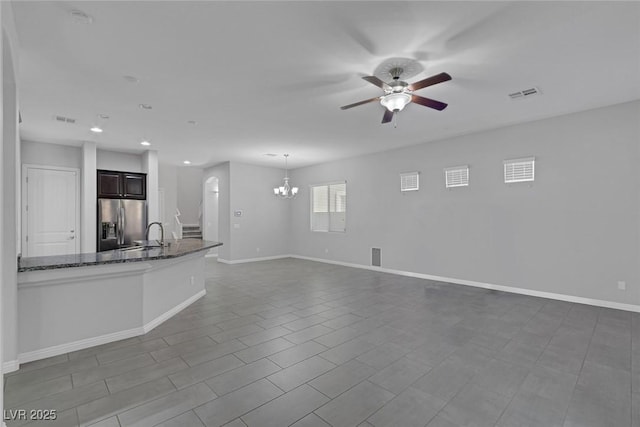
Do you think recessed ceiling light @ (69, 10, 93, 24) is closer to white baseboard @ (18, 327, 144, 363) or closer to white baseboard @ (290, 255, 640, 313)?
white baseboard @ (18, 327, 144, 363)

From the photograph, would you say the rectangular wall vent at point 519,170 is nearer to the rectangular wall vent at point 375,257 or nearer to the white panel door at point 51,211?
the rectangular wall vent at point 375,257

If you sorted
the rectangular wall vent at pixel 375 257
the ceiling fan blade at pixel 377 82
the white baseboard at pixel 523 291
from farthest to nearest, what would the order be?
the rectangular wall vent at pixel 375 257
the white baseboard at pixel 523 291
the ceiling fan blade at pixel 377 82

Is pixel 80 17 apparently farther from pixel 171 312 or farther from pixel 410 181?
pixel 410 181

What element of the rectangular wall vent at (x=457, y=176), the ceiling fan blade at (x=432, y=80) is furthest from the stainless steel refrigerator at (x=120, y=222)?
the rectangular wall vent at (x=457, y=176)

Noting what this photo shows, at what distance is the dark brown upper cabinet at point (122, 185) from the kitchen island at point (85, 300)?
3.92 meters

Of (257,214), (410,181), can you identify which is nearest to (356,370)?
(410,181)

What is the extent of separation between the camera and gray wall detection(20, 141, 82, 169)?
6137 mm

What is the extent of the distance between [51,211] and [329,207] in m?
6.30

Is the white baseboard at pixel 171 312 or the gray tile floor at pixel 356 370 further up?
the white baseboard at pixel 171 312

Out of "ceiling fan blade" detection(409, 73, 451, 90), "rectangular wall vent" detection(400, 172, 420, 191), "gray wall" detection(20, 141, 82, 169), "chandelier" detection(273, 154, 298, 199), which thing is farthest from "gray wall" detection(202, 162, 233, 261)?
"ceiling fan blade" detection(409, 73, 451, 90)

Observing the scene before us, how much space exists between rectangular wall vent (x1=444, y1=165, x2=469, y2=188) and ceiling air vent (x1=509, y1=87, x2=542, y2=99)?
6.31ft

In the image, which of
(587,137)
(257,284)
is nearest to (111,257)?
(257,284)

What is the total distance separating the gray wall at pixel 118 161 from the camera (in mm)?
6830

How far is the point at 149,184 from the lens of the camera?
7.12m
